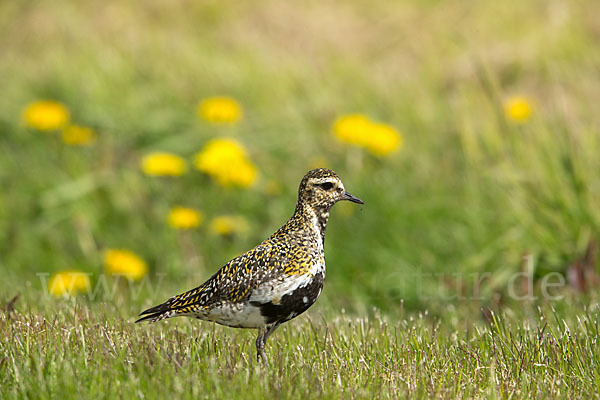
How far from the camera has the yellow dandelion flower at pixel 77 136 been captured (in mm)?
9453

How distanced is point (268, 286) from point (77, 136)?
5665 millimetres

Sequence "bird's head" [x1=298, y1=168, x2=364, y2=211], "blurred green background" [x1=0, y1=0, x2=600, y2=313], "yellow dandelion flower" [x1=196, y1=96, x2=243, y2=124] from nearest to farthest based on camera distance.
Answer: "bird's head" [x1=298, y1=168, x2=364, y2=211], "blurred green background" [x1=0, y1=0, x2=600, y2=313], "yellow dandelion flower" [x1=196, y1=96, x2=243, y2=124]

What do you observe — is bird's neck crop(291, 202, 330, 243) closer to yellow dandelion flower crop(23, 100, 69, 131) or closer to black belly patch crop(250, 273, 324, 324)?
black belly patch crop(250, 273, 324, 324)

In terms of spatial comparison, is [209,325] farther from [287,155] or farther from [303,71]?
[303,71]

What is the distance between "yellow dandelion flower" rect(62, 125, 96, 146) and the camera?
945 centimetres

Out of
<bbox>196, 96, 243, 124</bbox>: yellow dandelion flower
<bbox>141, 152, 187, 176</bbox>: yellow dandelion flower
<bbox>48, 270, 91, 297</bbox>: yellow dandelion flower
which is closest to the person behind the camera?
<bbox>48, 270, 91, 297</bbox>: yellow dandelion flower

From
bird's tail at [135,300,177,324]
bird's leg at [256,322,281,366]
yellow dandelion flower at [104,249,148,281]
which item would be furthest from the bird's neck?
yellow dandelion flower at [104,249,148,281]

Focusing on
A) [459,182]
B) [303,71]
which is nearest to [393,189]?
[459,182]

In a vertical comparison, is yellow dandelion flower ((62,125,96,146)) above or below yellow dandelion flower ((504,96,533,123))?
above

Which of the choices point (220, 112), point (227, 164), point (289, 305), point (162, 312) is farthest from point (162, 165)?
point (289, 305)

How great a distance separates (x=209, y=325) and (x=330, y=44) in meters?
7.90

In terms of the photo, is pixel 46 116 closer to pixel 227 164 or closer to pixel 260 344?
pixel 227 164

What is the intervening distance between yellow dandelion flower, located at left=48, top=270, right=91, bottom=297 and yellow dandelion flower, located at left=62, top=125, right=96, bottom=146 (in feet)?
6.40

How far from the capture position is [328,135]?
10172 millimetres
